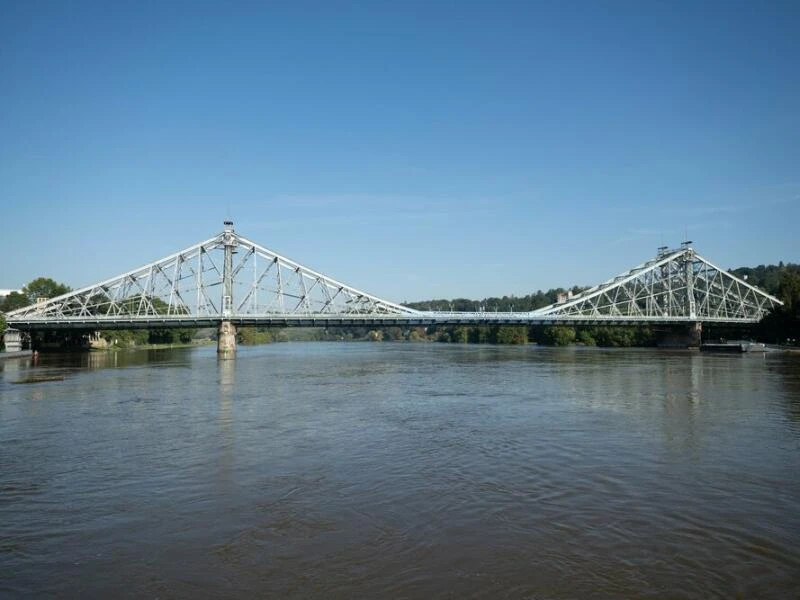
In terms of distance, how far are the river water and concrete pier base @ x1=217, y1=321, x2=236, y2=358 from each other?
47.7 meters

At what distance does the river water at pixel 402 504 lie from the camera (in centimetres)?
657

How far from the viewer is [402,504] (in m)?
9.20

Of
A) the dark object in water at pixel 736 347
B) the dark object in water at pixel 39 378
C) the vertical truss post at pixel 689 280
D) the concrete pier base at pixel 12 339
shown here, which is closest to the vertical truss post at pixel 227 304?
the concrete pier base at pixel 12 339

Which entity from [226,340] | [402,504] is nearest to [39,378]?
[402,504]

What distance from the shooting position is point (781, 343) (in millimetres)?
78250

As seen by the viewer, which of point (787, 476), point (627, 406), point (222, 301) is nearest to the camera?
point (787, 476)

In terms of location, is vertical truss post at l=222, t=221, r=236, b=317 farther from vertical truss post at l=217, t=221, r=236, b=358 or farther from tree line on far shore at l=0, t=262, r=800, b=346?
tree line on far shore at l=0, t=262, r=800, b=346

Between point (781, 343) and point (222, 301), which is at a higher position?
point (222, 301)

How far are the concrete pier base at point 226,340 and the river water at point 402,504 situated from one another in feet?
157

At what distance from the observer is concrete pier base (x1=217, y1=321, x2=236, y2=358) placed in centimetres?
6719

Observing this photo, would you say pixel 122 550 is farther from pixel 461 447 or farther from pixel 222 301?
pixel 222 301

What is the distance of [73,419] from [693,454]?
17.7 m

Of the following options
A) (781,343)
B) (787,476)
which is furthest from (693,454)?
(781,343)

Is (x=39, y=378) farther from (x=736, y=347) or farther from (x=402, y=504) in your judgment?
(x=736, y=347)
